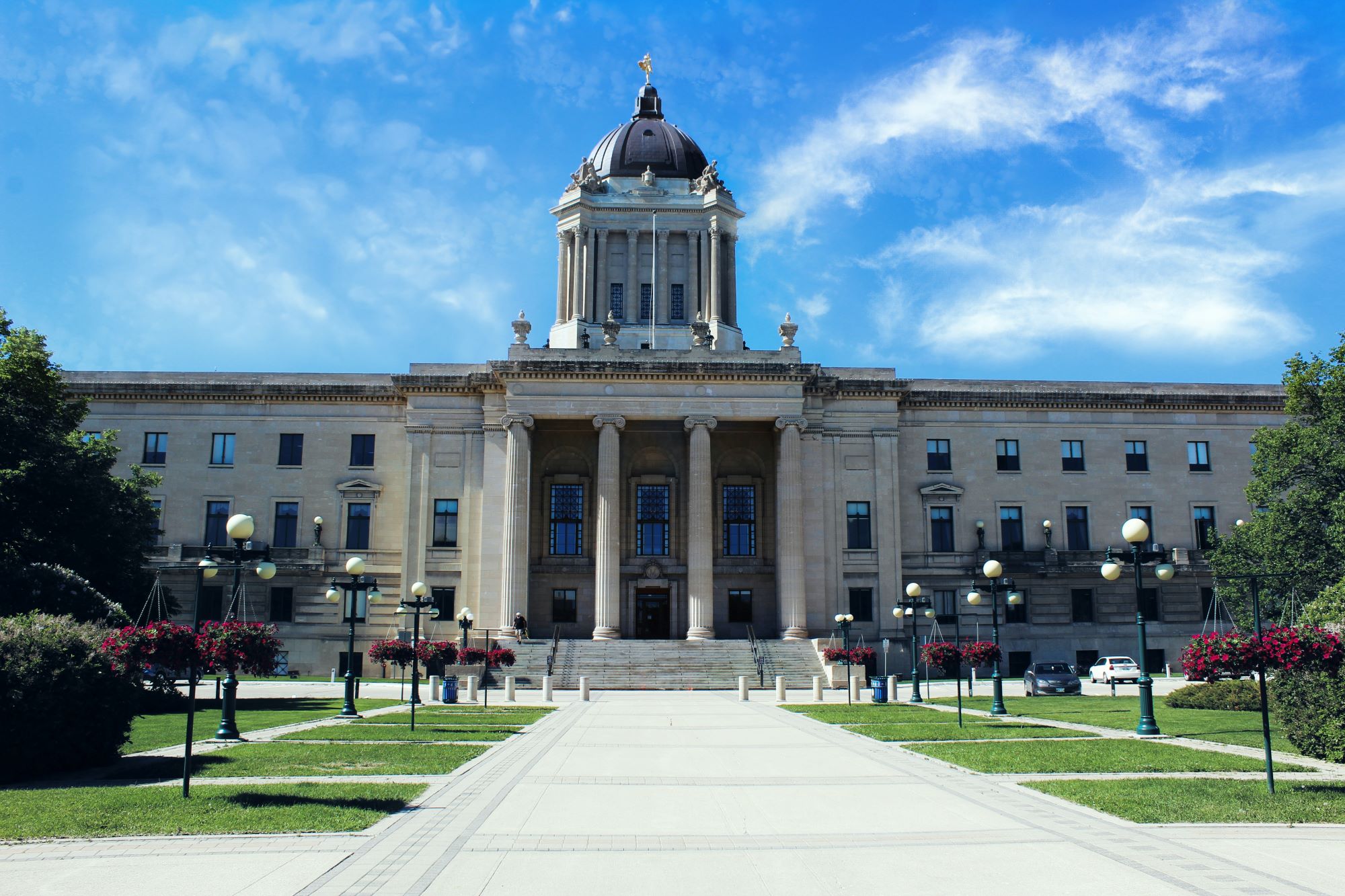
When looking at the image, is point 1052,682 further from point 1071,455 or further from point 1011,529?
point 1071,455

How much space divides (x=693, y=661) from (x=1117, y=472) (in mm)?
27350

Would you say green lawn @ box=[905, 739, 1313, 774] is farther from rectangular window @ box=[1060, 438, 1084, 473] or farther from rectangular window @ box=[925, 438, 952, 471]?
rectangular window @ box=[1060, 438, 1084, 473]

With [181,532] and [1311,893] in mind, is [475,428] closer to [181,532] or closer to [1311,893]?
[181,532]

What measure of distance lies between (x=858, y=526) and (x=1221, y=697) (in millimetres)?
26481

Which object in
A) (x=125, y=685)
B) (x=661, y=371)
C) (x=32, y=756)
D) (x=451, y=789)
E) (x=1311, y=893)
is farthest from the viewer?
(x=661, y=371)

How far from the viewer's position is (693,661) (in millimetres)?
49125

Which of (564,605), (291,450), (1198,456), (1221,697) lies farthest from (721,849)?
(1198,456)

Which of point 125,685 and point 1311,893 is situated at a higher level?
point 125,685

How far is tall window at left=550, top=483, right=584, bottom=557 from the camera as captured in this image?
57.0m

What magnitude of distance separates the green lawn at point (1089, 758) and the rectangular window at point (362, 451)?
139 feet

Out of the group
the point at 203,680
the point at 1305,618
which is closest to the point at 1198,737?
the point at 1305,618

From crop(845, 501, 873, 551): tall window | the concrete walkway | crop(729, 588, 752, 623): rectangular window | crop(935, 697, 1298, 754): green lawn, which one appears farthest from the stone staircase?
the concrete walkway

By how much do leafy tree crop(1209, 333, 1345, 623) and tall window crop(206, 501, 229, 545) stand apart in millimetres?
49642

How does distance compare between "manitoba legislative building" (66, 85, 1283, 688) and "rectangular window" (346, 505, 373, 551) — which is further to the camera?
"rectangular window" (346, 505, 373, 551)
